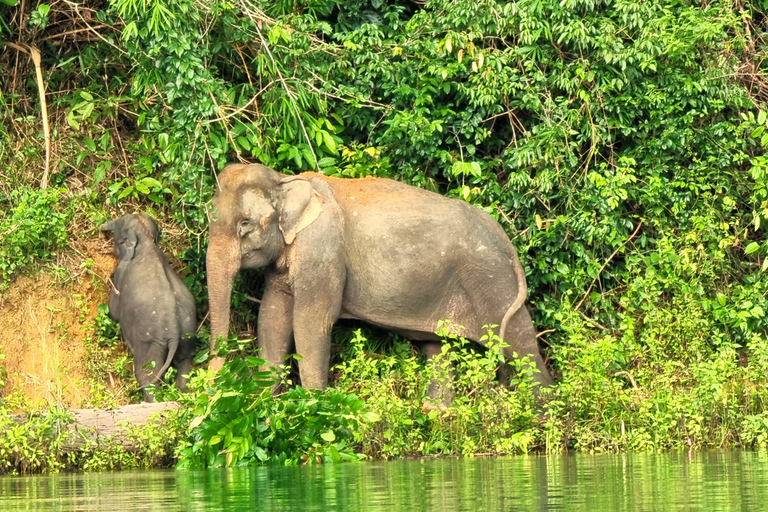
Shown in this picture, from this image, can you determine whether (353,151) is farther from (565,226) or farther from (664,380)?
(664,380)

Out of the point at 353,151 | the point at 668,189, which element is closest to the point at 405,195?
the point at 353,151

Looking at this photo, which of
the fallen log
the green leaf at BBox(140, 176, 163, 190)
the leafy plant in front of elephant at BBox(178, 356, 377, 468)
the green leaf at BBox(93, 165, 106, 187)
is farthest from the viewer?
the green leaf at BBox(93, 165, 106, 187)

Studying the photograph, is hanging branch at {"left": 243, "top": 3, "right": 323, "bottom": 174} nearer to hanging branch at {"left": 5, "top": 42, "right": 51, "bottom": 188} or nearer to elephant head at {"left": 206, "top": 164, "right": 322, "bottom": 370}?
elephant head at {"left": 206, "top": 164, "right": 322, "bottom": 370}

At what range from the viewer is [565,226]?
1267 centimetres

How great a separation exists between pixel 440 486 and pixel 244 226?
14.8 ft

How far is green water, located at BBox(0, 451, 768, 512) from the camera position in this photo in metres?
6.73

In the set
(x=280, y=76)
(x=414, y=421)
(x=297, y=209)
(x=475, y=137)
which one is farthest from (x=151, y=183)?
(x=414, y=421)

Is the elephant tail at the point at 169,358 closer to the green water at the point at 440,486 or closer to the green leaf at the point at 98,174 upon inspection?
the green water at the point at 440,486

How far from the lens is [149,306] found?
1180 cm

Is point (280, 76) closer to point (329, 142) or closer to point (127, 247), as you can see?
point (329, 142)

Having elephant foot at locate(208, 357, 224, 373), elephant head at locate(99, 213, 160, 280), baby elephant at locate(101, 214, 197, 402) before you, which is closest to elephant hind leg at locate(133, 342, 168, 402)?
baby elephant at locate(101, 214, 197, 402)

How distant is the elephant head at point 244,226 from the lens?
38.6 ft

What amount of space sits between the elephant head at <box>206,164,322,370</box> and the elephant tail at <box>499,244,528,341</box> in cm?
174

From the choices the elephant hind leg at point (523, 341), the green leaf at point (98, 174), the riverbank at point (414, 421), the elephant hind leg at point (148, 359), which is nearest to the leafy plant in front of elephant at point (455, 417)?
the riverbank at point (414, 421)
